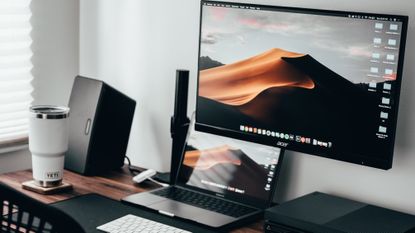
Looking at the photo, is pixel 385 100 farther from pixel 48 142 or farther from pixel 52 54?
pixel 52 54

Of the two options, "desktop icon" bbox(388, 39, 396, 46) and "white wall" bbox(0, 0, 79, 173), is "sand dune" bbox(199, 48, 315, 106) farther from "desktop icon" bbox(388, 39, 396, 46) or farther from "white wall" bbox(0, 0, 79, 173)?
"white wall" bbox(0, 0, 79, 173)

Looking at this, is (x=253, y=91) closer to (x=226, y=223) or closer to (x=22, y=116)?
(x=226, y=223)

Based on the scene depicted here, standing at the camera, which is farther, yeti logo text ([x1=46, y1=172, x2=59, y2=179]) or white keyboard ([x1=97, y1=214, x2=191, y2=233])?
yeti logo text ([x1=46, y1=172, x2=59, y2=179])

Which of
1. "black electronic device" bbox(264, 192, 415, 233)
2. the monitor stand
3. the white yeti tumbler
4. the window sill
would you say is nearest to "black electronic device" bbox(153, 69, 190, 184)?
the monitor stand

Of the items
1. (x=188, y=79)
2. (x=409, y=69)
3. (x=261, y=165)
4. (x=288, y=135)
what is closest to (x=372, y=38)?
(x=409, y=69)

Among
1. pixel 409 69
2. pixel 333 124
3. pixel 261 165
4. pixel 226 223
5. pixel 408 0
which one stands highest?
pixel 408 0

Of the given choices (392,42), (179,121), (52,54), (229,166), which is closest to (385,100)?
(392,42)

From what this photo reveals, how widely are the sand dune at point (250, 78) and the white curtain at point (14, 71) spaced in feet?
2.55

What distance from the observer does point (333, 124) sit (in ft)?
6.66

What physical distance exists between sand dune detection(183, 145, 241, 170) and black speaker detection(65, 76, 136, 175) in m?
0.31

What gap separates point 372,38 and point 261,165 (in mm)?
522

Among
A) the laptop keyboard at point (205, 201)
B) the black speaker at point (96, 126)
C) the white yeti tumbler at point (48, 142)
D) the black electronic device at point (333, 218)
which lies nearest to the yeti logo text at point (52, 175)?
the white yeti tumbler at point (48, 142)

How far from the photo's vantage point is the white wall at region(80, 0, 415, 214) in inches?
80.4

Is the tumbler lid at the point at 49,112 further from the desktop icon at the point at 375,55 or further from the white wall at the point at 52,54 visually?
the desktop icon at the point at 375,55
